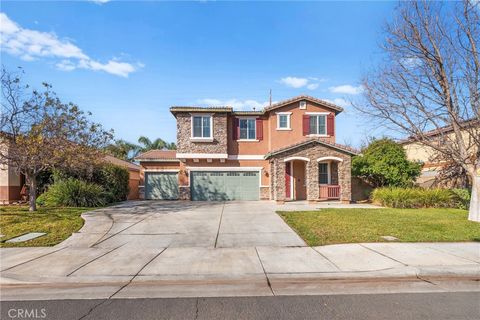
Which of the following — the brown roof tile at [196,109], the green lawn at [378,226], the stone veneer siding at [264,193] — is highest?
the brown roof tile at [196,109]

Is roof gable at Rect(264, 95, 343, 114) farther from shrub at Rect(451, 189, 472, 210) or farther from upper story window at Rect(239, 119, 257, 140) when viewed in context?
shrub at Rect(451, 189, 472, 210)

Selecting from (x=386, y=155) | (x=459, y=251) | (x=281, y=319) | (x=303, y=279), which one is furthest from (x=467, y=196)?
(x=281, y=319)

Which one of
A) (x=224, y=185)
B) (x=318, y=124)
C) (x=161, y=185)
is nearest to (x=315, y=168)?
(x=318, y=124)

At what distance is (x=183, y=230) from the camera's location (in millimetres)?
10344

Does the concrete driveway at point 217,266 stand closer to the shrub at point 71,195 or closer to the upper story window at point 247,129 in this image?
the shrub at point 71,195

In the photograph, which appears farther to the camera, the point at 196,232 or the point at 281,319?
the point at 196,232

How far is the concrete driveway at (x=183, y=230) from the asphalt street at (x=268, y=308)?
3518mm

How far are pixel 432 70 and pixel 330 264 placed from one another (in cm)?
1082

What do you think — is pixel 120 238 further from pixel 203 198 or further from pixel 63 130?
pixel 203 198

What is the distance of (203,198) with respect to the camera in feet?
69.9

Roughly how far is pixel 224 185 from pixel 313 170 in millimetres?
6700

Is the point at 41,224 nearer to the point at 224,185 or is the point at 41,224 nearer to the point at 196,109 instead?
the point at 196,109

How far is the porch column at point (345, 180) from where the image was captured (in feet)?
59.9

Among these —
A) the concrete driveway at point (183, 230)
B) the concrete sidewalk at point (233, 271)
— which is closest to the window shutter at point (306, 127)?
the concrete driveway at point (183, 230)
